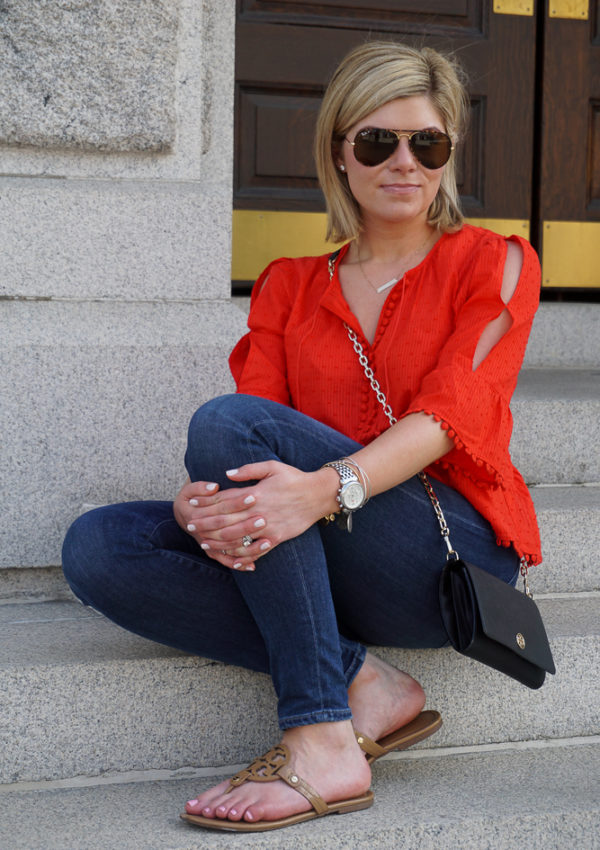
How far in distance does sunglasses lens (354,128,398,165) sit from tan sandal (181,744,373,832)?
3.41 ft

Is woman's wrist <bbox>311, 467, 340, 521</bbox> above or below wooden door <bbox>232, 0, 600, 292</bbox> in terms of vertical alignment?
below

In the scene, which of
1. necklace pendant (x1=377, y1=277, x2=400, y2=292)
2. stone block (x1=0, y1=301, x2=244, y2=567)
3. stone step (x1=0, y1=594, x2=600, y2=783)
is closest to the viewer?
stone step (x1=0, y1=594, x2=600, y2=783)

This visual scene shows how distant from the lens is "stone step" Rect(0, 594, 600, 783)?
1854 mm

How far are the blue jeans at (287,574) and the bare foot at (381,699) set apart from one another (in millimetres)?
32

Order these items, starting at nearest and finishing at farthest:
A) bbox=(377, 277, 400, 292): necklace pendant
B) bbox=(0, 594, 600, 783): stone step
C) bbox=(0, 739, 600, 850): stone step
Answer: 1. bbox=(0, 739, 600, 850): stone step
2. bbox=(0, 594, 600, 783): stone step
3. bbox=(377, 277, 400, 292): necklace pendant

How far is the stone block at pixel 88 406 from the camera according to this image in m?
2.33

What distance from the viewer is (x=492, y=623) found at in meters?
1.63

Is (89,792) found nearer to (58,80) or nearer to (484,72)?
(58,80)

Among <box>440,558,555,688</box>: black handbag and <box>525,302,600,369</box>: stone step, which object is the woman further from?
<box>525,302,600,369</box>: stone step

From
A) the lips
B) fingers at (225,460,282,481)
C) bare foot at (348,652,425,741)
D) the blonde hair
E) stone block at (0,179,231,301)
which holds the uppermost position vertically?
the blonde hair

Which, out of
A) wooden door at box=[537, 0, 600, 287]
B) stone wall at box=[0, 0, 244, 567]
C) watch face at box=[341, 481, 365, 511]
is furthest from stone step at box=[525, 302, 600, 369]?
watch face at box=[341, 481, 365, 511]

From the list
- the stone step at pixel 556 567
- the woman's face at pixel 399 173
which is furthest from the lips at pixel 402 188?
the stone step at pixel 556 567

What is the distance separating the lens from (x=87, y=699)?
188cm

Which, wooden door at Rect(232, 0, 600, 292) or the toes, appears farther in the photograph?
wooden door at Rect(232, 0, 600, 292)
